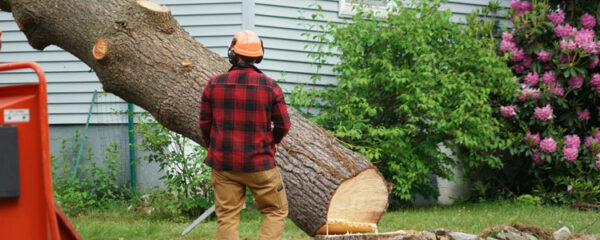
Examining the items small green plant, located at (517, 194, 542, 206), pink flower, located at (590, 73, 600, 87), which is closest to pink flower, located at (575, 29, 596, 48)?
pink flower, located at (590, 73, 600, 87)

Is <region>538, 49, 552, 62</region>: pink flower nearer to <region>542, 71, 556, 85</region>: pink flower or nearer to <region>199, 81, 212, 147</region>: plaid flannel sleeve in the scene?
<region>542, 71, 556, 85</region>: pink flower

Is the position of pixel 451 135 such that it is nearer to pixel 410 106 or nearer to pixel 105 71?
pixel 410 106

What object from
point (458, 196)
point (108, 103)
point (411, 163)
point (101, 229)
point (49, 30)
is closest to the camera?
point (49, 30)

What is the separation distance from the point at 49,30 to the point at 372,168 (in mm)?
2758

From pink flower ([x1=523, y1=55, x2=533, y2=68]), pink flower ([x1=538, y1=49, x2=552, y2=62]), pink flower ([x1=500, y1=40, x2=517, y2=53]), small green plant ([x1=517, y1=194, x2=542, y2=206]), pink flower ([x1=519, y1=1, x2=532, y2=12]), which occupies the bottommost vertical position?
small green plant ([x1=517, y1=194, x2=542, y2=206])

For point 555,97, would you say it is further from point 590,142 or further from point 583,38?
point 583,38

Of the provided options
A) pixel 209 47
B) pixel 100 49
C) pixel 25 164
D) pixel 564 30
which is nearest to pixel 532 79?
pixel 564 30

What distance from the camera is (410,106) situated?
8.62 meters

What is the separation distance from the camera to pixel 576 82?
9.27 m

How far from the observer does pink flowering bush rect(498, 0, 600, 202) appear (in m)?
9.18

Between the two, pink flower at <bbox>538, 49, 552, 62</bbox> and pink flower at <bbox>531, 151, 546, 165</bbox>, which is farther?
pink flower at <bbox>538, 49, 552, 62</bbox>

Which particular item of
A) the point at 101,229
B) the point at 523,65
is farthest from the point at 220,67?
the point at 523,65

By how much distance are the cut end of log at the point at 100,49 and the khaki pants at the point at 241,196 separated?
134 centimetres

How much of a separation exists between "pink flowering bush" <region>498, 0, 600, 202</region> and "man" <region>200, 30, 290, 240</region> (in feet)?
17.7
